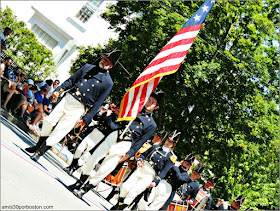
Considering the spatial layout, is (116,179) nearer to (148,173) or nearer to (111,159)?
(148,173)

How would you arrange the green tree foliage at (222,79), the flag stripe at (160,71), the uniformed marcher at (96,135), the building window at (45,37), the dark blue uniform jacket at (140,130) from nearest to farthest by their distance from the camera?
1. the dark blue uniform jacket at (140,130)
2. the flag stripe at (160,71)
3. the uniformed marcher at (96,135)
4. the green tree foliage at (222,79)
5. the building window at (45,37)

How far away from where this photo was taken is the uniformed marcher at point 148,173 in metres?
8.24

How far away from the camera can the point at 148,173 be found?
862cm

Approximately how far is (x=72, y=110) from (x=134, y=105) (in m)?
1.23

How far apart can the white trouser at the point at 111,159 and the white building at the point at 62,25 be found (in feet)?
85.4

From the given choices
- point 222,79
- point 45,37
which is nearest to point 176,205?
point 222,79

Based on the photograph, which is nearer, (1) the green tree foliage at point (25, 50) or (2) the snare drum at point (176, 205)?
(2) the snare drum at point (176, 205)

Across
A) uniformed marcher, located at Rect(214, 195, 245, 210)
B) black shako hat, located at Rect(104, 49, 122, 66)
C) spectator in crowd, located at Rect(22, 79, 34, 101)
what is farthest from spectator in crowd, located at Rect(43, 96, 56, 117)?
uniformed marcher, located at Rect(214, 195, 245, 210)

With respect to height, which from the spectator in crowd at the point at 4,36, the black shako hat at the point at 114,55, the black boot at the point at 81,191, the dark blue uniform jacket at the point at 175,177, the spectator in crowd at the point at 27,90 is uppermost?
the black shako hat at the point at 114,55

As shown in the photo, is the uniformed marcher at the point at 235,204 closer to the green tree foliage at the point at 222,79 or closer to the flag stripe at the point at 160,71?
the green tree foliage at the point at 222,79

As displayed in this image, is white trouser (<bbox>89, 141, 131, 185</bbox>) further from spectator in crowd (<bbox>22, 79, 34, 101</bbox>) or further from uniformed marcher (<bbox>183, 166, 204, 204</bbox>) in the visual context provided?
spectator in crowd (<bbox>22, 79, 34, 101</bbox>)

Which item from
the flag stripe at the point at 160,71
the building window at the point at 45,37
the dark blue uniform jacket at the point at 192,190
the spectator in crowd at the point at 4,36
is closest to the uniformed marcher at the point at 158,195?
the dark blue uniform jacket at the point at 192,190

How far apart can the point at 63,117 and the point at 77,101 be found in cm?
38

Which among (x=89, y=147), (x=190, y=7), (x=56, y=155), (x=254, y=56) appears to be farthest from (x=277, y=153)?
(x=89, y=147)
